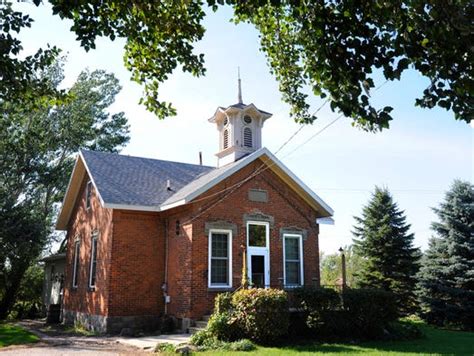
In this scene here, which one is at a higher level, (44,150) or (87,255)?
(44,150)

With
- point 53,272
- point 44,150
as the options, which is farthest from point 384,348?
point 44,150

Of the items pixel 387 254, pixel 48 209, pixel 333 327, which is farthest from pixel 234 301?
pixel 48 209

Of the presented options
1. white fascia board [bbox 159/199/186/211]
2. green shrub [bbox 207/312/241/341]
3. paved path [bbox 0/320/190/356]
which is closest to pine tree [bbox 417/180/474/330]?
green shrub [bbox 207/312/241/341]

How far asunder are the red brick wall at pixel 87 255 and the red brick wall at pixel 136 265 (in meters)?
0.31

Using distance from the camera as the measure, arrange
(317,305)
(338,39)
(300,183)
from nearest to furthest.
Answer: (338,39)
(317,305)
(300,183)

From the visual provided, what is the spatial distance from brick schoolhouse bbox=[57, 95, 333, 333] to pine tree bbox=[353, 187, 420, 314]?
727cm

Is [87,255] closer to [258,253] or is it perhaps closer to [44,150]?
[258,253]

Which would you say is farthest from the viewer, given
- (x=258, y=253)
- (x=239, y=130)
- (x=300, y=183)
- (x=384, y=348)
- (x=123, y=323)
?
(x=239, y=130)

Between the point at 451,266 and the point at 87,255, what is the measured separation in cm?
1565

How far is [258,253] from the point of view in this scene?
16.7m

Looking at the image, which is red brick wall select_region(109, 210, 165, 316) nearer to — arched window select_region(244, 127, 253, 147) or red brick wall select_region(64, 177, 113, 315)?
red brick wall select_region(64, 177, 113, 315)

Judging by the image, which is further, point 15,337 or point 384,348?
point 15,337

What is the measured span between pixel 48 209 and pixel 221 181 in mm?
19844

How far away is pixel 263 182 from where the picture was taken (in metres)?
17.5
